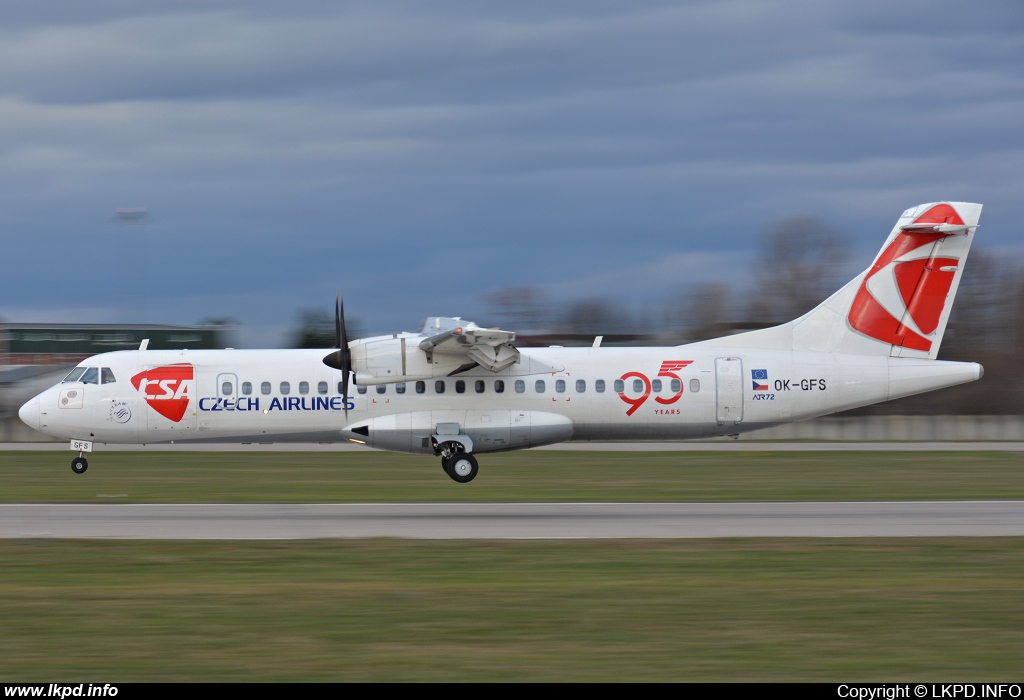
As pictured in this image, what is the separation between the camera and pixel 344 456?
33.1 metres

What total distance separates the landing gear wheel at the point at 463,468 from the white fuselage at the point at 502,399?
567 mm

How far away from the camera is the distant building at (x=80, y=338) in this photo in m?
60.0

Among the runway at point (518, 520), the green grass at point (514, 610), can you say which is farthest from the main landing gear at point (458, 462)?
the green grass at point (514, 610)

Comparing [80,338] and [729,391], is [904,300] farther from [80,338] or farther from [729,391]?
[80,338]

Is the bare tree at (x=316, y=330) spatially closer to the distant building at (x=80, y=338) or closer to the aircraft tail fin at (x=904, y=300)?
the distant building at (x=80, y=338)

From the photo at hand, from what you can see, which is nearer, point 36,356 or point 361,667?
point 361,667

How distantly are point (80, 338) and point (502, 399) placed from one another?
45090 millimetres

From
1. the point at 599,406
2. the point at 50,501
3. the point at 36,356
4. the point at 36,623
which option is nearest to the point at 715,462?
the point at 599,406

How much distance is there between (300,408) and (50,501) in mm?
5952

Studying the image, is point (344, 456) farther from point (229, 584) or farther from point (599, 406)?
point (229, 584)

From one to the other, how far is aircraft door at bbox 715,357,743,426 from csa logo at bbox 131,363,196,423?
1253cm

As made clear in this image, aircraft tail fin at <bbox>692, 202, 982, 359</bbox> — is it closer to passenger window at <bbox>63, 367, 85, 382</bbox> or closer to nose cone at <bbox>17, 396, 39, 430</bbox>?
passenger window at <bbox>63, 367, 85, 382</bbox>

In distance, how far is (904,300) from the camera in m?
24.8

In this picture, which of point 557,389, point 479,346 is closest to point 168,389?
point 479,346
